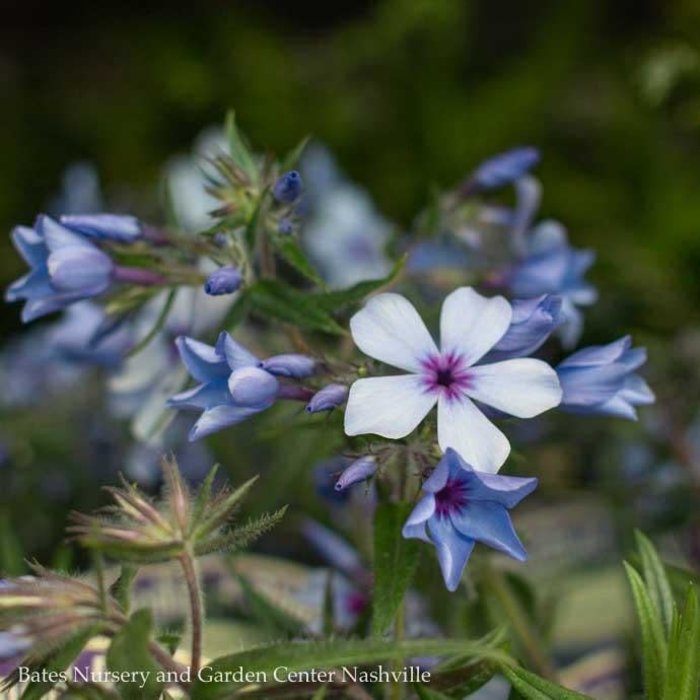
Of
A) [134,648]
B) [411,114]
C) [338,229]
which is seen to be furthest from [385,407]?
[411,114]

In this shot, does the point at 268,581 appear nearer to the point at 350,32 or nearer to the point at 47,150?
the point at 47,150

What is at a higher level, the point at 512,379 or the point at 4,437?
the point at 4,437

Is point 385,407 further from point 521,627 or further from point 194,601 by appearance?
point 521,627

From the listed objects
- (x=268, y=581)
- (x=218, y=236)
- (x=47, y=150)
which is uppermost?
(x=47, y=150)

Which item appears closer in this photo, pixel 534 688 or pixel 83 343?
pixel 534 688

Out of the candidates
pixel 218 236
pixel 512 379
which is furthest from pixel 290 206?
pixel 512 379

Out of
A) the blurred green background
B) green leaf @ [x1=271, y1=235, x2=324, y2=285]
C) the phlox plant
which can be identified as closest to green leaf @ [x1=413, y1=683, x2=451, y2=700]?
the phlox plant

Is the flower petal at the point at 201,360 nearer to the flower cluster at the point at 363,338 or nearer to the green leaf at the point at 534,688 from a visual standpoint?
the flower cluster at the point at 363,338
